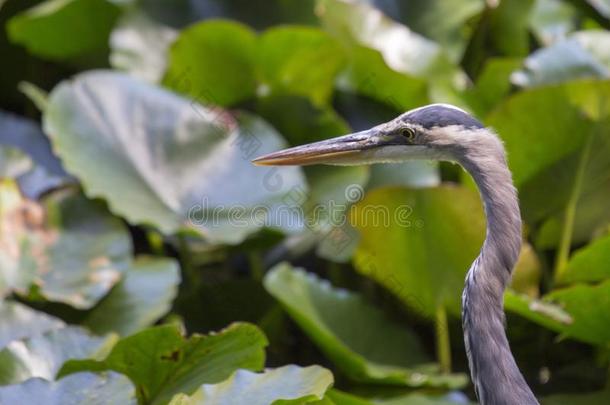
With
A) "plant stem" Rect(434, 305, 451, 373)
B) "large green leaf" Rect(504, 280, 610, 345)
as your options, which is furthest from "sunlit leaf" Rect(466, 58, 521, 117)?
"large green leaf" Rect(504, 280, 610, 345)

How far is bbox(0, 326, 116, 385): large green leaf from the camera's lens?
2275 mm

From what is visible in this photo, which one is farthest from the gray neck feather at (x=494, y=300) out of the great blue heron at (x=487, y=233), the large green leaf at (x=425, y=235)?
the large green leaf at (x=425, y=235)

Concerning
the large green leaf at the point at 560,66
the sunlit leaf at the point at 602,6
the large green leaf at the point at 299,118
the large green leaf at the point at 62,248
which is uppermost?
the large green leaf at the point at 560,66

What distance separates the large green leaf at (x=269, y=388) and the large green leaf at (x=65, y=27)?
1866 mm

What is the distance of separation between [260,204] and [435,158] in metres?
1.03

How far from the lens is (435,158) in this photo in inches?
82.1

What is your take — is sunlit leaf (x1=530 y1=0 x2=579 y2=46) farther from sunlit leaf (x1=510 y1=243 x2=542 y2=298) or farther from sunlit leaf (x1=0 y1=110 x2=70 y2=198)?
sunlit leaf (x1=0 y1=110 x2=70 y2=198)

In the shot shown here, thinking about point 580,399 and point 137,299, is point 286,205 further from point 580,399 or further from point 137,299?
point 580,399

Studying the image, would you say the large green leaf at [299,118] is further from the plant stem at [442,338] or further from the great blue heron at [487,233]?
the great blue heron at [487,233]

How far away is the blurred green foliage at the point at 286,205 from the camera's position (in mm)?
2697

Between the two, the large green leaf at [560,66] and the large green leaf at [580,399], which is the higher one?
the large green leaf at [560,66]

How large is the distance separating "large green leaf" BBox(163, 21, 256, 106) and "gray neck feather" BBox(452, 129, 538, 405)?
1488 mm

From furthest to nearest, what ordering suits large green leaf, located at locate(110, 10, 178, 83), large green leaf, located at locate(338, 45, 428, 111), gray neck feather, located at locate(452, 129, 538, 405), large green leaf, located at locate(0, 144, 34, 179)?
large green leaf, located at locate(110, 10, 178, 83), large green leaf, located at locate(338, 45, 428, 111), large green leaf, located at locate(0, 144, 34, 179), gray neck feather, located at locate(452, 129, 538, 405)

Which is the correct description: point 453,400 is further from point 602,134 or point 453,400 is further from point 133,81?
point 133,81
